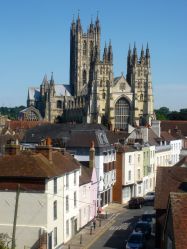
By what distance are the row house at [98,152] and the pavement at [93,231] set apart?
1.80 m

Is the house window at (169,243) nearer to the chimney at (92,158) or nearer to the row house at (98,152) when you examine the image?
the chimney at (92,158)

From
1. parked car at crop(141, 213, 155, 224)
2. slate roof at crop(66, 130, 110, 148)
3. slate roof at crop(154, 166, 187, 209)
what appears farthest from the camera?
slate roof at crop(66, 130, 110, 148)

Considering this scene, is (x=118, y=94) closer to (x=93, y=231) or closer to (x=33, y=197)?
(x=93, y=231)

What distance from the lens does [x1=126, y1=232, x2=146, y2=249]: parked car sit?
38531mm

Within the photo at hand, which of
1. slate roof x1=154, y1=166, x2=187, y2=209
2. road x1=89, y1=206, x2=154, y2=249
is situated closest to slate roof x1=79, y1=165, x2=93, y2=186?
road x1=89, y1=206, x2=154, y2=249

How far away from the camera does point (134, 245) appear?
127 ft

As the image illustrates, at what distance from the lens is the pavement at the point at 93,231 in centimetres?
4163

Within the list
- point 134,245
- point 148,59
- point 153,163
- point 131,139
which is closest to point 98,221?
point 134,245

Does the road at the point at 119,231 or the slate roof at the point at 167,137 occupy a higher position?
the slate roof at the point at 167,137

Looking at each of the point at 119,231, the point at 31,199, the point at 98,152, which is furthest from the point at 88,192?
the point at 31,199

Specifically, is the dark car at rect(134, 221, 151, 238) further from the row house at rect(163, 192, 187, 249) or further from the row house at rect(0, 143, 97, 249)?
the row house at rect(163, 192, 187, 249)

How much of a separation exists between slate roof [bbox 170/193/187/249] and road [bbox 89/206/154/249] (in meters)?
20.7

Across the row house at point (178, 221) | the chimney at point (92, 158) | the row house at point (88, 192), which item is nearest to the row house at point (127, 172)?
the row house at point (88, 192)

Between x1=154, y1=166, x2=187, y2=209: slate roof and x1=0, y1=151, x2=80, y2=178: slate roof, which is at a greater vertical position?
x1=0, y1=151, x2=80, y2=178: slate roof
